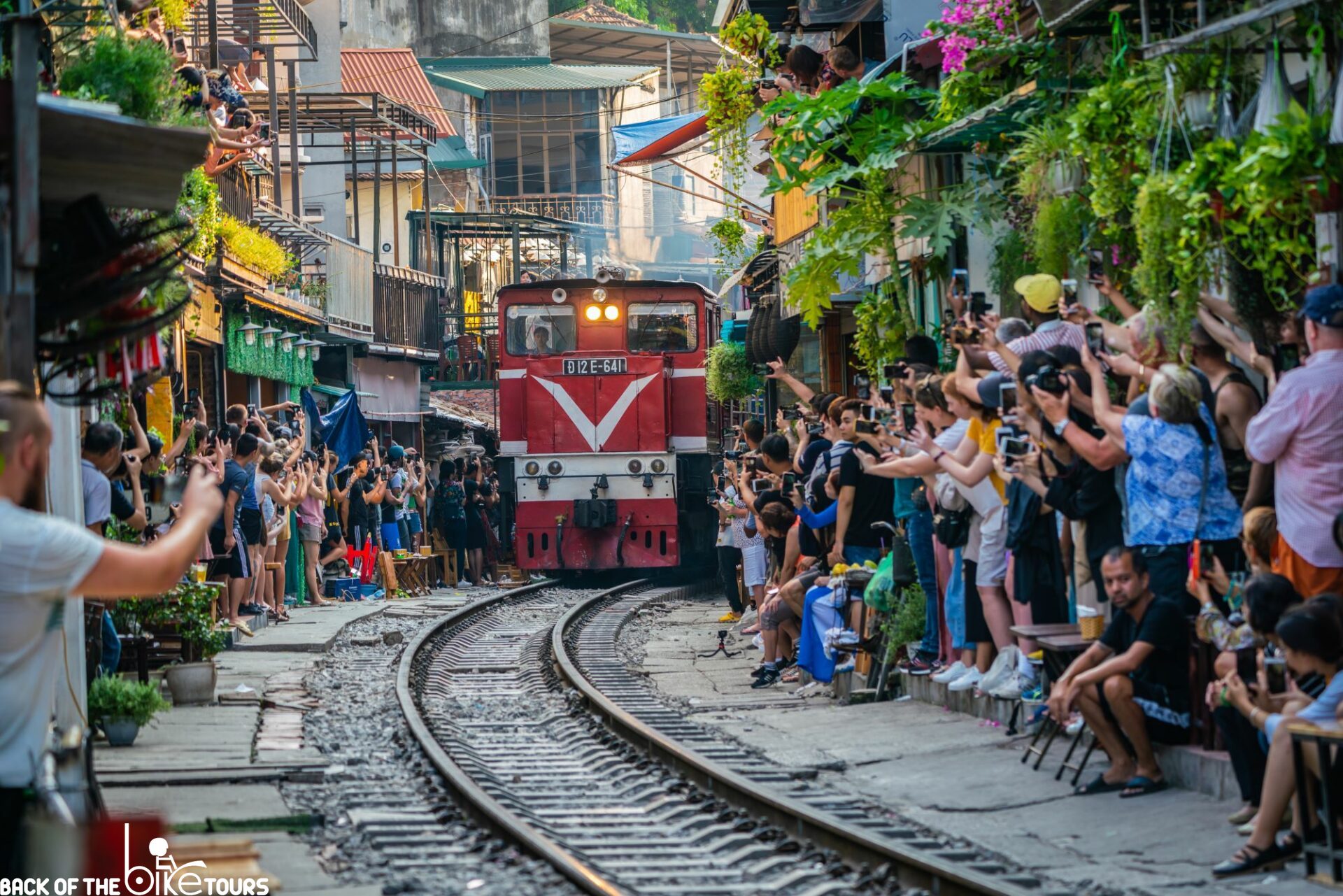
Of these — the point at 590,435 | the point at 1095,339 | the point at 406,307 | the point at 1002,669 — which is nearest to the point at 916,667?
the point at 1002,669

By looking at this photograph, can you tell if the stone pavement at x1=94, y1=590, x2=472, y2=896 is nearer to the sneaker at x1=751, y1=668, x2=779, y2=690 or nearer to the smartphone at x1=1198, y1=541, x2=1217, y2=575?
the sneaker at x1=751, y1=668, x2=779, y2=690

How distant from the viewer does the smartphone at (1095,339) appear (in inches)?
337

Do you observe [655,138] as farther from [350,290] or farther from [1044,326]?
[1044,326]

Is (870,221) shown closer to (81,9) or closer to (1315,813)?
(81,9)

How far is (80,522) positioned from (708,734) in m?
3.70

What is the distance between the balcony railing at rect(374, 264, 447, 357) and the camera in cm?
3219

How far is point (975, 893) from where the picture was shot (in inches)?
242

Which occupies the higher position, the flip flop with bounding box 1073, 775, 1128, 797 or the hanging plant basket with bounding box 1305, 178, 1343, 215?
the hanging plant basket with bounding box 1305, 178, 1343, 215

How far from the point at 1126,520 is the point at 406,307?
27105 millimetres

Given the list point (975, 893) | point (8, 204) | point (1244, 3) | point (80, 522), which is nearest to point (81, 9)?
point (80, 522)

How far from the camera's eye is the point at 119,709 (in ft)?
31.7

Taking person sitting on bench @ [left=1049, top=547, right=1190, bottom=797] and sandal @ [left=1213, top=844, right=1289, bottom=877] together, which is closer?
sandal @ [left=1213, top=844, right=1289, bottom=877]

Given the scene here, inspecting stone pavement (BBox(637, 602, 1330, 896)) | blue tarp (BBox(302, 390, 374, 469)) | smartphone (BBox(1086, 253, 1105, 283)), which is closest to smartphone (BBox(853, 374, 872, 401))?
stone pavement (BBox(637, 602, 1330, 896))

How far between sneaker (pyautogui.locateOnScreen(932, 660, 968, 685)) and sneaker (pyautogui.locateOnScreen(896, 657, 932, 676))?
0.32 metres
